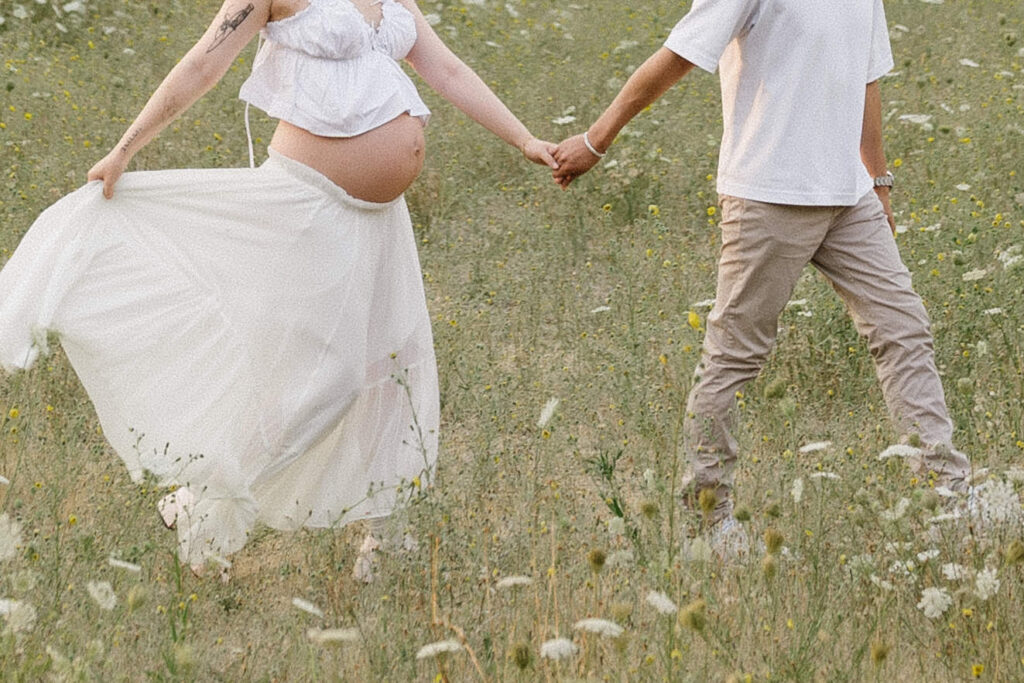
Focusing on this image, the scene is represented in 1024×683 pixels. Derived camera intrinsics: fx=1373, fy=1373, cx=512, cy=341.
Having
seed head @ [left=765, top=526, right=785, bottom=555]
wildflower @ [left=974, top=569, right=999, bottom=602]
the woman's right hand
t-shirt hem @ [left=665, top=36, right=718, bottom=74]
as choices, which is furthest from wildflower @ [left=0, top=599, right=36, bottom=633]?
t-shirt hem @ [left=665, top=36, right=718, bottom=74]

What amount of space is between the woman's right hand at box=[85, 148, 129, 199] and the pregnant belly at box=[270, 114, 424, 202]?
39 centimetres

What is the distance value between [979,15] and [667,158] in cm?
466

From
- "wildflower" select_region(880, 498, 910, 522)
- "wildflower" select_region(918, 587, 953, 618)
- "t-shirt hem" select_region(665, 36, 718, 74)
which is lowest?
"wildflower" select_region(918, 587, 953, 618)

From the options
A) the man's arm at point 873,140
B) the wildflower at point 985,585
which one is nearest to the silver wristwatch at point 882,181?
the man's arm at point 873,140

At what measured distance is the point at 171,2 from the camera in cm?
1066

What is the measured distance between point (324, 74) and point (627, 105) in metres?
0.83

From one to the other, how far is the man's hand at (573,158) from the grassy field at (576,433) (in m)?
0.79

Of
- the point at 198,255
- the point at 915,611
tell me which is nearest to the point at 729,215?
the point at 915,611

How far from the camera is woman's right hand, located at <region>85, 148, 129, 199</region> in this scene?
3.42 metres

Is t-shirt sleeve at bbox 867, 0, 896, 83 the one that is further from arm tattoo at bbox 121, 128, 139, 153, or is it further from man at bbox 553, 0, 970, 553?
arm tattoo at bbox 121, 128, 139, 153

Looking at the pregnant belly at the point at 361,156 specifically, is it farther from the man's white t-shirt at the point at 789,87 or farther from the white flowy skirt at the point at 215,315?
the man's white t-shirt at the point at 789,87

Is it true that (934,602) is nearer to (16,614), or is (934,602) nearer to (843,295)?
(843,295)

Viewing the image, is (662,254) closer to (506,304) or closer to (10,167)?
(506,304)

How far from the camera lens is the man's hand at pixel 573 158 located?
159 inches
